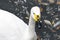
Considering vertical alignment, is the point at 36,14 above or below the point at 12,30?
above

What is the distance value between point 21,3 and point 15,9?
62 millimetres

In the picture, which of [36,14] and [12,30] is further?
[12,30]

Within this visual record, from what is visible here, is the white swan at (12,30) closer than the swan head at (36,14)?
No

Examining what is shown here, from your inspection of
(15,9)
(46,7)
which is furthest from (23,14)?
(46,7)

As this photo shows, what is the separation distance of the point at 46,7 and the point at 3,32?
49 centimetres

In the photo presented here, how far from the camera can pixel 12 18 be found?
1140 millimetres

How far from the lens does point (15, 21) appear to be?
44.9 inches

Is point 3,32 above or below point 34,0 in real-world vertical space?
below

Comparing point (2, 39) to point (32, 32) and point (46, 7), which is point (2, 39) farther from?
point (46, 7)

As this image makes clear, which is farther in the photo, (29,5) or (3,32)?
(29,5)

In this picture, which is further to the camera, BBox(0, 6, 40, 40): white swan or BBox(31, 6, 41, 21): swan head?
BBox(0, 6, 40, 40): white swan

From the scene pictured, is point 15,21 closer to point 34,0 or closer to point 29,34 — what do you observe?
point 29,34

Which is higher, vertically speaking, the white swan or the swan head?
the swan head

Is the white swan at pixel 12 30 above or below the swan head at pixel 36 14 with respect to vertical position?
below
